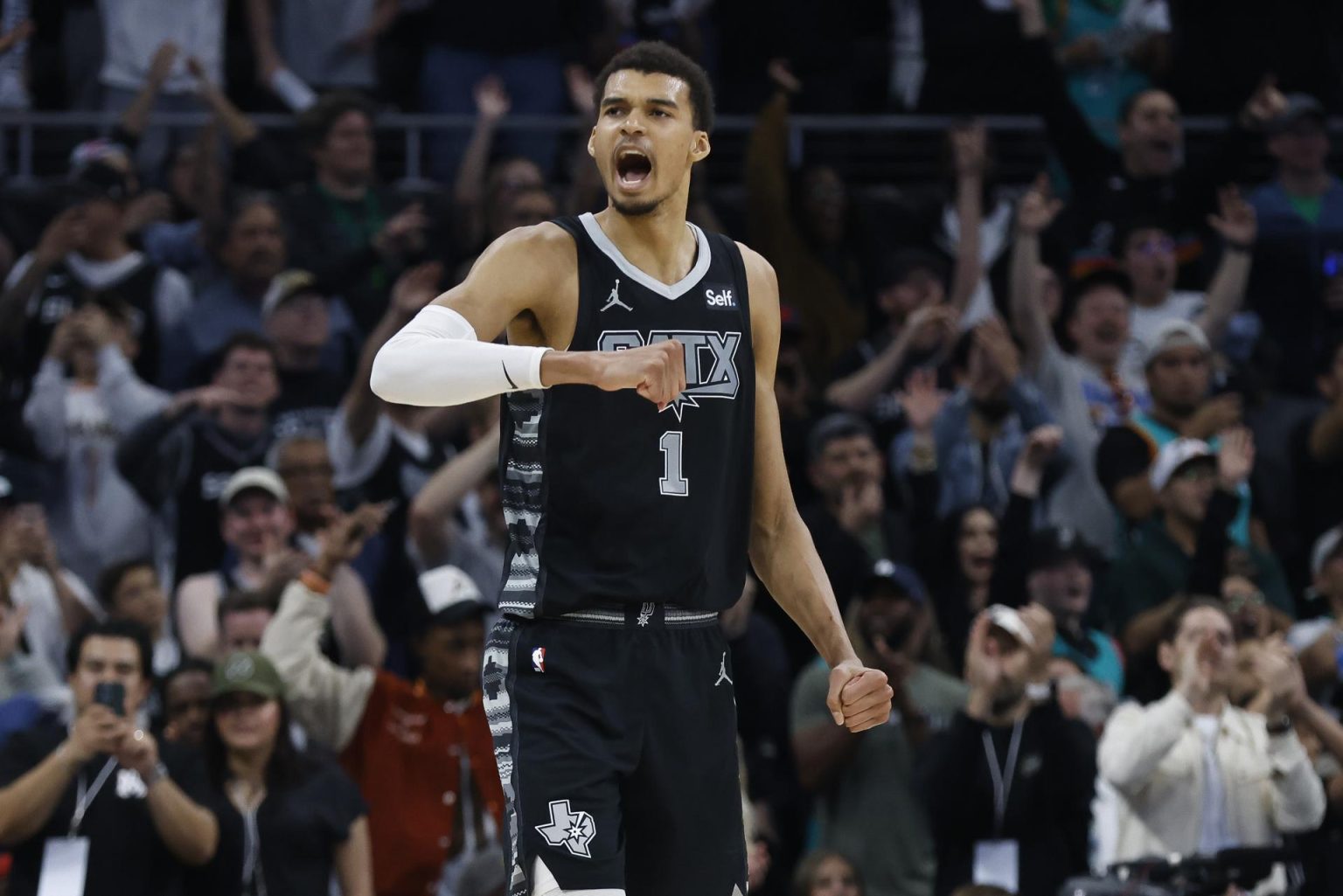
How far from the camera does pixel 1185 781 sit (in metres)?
8.24

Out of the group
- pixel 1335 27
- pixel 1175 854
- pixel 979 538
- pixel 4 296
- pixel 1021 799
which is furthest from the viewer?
pixel 1335 27

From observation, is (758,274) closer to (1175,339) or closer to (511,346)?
(511,346)

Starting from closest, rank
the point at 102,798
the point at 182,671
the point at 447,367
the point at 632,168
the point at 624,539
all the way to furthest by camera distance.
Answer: the point at 447,367, the point at 624,539, the point at 632,168, the point at 102,798, the point at 182,671

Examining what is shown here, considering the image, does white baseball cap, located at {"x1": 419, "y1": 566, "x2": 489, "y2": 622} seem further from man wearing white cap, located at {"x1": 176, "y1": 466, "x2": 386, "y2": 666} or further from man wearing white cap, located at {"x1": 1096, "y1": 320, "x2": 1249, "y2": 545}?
man wearing white cap, located at {"x1": 1096, "y1": 320, "x2": 1249, "y2": 545}

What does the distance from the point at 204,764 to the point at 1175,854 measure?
3.33m

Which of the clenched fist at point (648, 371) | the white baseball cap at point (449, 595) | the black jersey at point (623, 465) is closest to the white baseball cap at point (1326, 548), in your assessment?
the white baseball cap at point (449, 595)

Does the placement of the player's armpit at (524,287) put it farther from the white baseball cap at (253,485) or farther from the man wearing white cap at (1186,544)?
the man wearing white cap at (1186,544)

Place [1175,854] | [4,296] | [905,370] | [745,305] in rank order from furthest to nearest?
[905,370]
[4,296]
[1175,854]
[745,305]

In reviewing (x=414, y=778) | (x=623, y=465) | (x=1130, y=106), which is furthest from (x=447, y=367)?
(x=1130, y=106)

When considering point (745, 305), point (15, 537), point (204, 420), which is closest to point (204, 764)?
point (15, 537)

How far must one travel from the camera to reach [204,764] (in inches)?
311

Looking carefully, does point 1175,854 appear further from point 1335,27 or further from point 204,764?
point 1335,27

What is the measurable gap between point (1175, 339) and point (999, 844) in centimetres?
316

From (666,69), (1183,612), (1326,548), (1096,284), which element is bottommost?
(1183,612)
